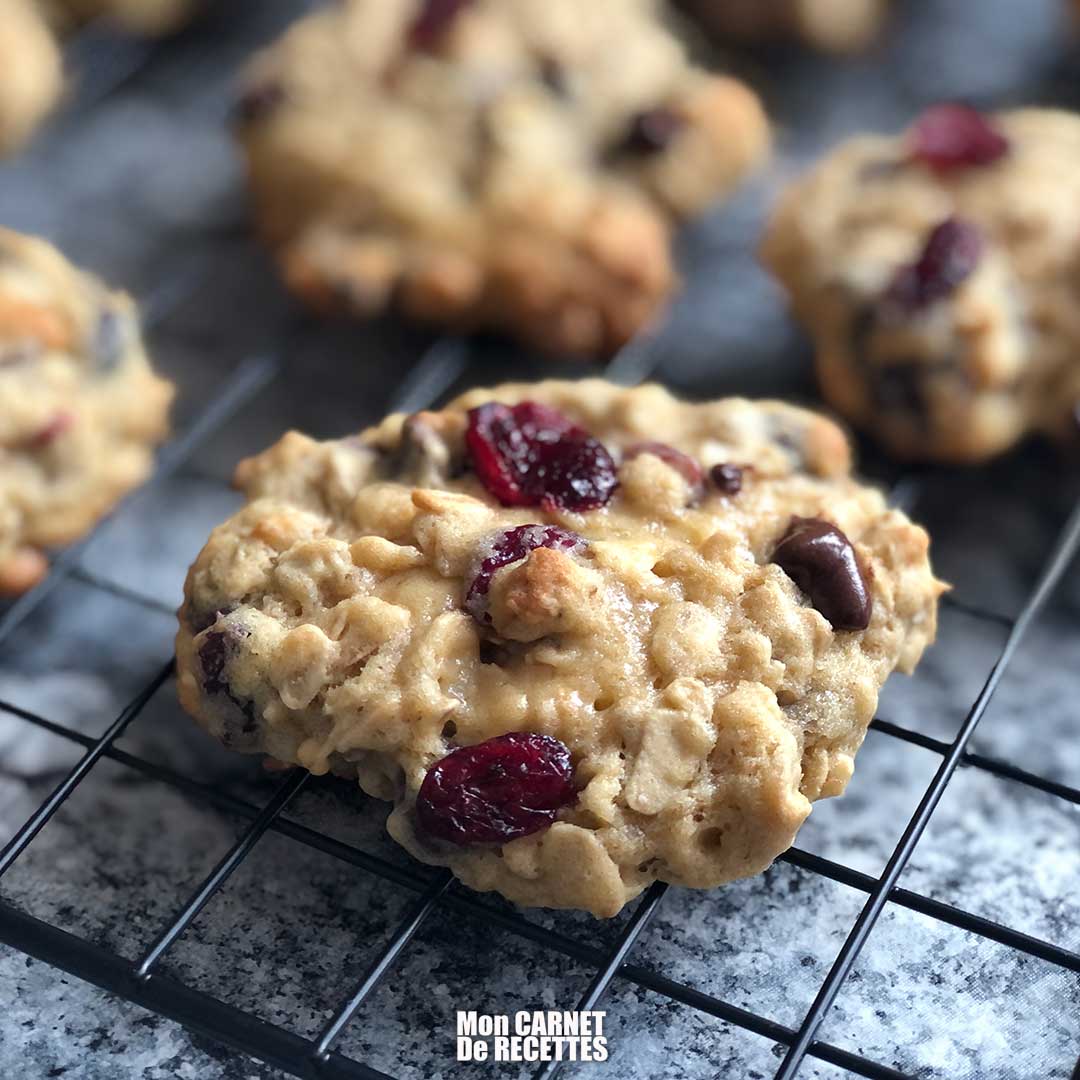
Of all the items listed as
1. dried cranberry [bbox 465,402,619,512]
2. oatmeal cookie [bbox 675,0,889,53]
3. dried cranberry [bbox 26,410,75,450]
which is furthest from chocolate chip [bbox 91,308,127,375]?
oatmeal cookie [bbox 675,0,889,53]

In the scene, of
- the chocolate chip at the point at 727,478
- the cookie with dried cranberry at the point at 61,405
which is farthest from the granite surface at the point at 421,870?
the chocolate chip at the point at 727,478

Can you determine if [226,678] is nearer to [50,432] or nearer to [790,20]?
[50,432]

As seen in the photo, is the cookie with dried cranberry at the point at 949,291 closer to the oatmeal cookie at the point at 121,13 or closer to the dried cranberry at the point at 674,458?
the dried cranberry at the point at 674,458

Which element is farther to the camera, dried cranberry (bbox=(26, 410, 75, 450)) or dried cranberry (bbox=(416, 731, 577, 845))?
dried cranberry (bbox=(26, 410, 75, 450))

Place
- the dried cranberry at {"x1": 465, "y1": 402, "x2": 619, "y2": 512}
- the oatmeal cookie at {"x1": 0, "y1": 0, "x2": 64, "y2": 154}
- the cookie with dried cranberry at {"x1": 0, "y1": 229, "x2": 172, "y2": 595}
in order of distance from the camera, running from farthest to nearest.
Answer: the oatmeal cookie at {"x1": 0, "y1": 0, "x2": 64, "y2": 154}, the cookie with dried cranberry at {"x1": 0, "y1": 229, "x2": 172, "y2": 595}, the dried cranberry at {"x1": 465, "y1": 402, "x2": 619, "y2": 512}

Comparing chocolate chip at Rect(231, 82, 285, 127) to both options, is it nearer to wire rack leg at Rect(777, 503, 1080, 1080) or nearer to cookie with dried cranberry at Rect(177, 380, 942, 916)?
cookie with dried cranberry at Rect(177, 380, 942, 916)
